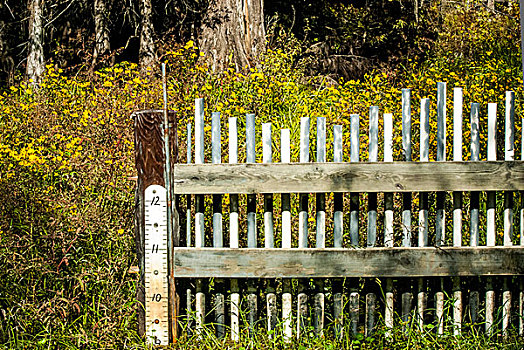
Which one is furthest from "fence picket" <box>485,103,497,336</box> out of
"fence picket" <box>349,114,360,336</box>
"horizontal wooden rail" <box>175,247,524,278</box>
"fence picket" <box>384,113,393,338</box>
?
"fence picket" <box>349,114,360,336</box>

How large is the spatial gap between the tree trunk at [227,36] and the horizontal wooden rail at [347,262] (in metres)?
4.84

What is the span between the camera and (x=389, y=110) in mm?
6242

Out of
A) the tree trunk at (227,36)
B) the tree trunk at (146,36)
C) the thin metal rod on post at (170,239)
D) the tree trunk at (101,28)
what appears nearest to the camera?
the thin metal rod on post at (170,239)

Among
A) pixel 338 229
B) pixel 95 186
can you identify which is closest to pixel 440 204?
pixel 338 229

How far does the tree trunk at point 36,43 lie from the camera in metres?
8.74

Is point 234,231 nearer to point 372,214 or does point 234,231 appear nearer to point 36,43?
point 372,214

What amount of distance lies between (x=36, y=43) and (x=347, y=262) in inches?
261

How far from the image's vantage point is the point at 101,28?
10.1 metres

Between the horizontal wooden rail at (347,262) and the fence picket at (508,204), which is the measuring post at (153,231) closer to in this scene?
the horizontal wooden rail at (347,262)

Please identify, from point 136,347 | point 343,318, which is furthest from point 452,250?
point 136,347

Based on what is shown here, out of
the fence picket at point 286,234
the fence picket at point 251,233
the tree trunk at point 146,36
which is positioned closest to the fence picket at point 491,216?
the fence picket at point 286,234

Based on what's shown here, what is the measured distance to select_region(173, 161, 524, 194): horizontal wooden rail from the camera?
371 centimetres

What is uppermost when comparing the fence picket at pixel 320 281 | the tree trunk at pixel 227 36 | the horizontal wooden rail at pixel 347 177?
the tree trunk at pixel 227 36

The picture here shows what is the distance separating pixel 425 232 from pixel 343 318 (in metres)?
0.75
